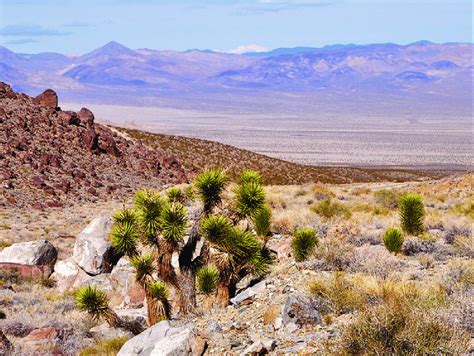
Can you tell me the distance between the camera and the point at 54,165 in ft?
109

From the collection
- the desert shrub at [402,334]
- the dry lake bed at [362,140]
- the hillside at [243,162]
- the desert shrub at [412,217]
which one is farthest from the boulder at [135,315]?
the dry lake bed at [362,140]

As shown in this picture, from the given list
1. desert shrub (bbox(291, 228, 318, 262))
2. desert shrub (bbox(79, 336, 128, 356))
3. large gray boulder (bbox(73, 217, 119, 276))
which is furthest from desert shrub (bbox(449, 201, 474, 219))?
desert shrub (bbox(79, 336, 128, 356))

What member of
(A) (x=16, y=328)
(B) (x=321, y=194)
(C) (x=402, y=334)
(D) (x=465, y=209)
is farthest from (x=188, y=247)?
(B) (x=321, y=194)

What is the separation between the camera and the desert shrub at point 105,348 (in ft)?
33.4

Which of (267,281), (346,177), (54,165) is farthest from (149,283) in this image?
(346,177)

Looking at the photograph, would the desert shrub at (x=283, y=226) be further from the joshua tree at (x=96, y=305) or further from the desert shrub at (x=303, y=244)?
the joshua tree at (x=96, y=305)

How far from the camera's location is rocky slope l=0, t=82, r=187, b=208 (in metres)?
29.6

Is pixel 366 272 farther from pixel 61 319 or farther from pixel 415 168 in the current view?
pixel 415 168

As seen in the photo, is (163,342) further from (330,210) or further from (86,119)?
(86,119)

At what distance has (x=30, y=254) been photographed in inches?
709

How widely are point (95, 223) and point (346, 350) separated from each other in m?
12.5

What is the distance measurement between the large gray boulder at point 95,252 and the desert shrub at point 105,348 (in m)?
6.32

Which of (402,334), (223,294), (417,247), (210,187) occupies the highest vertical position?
(210,187)

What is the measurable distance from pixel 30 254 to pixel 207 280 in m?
9.06
